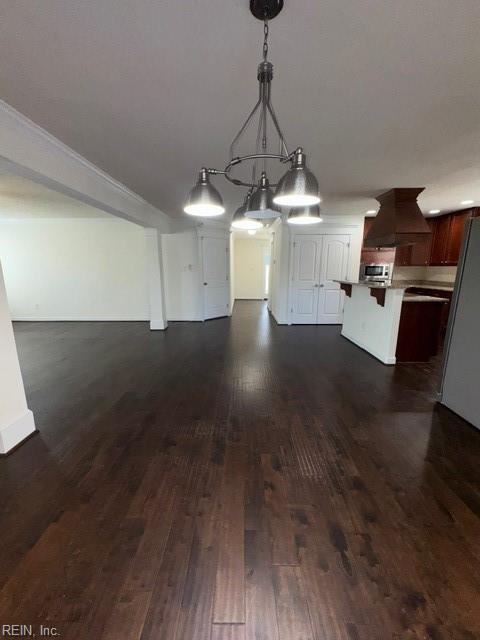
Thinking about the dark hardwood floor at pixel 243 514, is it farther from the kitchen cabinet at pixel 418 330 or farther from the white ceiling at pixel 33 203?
the white ceiling at pixel 33 203

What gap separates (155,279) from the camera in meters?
5.50

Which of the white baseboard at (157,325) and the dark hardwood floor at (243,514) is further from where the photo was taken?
the white baseboard at (157,325)

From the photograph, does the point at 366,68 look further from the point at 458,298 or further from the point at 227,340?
the point at 227,340

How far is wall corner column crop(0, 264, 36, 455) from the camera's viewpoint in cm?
195

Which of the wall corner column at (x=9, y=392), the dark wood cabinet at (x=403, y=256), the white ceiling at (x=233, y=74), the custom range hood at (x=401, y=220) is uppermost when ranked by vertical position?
the white ceiling at (x=233, y=74)

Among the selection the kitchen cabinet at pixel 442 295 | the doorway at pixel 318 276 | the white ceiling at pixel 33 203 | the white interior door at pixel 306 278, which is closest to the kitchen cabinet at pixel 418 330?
the kitchen cabinet at pixel 442 295

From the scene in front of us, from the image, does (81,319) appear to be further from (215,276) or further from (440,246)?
(440,246)

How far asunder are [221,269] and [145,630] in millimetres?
6198

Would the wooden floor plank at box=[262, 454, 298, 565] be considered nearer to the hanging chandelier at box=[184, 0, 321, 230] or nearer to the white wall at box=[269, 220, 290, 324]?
the hanging chandelier at box=[184, 0, 321, 230]

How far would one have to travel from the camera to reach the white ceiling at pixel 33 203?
3.49 metres

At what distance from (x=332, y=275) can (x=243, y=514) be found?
Answer: 16.9 ft

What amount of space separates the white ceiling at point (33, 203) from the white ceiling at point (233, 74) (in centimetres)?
181

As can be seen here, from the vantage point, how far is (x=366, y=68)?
1.42 meters

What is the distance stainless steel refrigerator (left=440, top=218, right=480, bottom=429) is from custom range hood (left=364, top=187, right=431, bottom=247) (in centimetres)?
114
